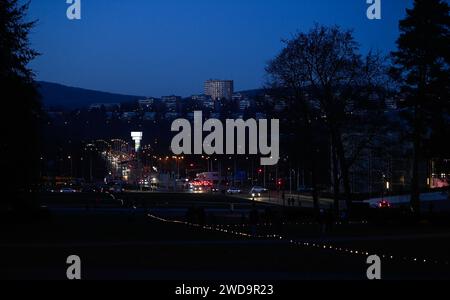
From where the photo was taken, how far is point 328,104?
48625 mm

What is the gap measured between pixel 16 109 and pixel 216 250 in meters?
14.5

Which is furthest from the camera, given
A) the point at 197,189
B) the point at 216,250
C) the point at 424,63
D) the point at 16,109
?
the point at 197,189

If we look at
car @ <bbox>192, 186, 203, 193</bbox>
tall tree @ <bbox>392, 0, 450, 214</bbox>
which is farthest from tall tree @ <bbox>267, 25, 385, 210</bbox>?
car @ <bbox>192, 186, 203, 193</bbox>

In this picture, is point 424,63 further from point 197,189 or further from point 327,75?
point 197,189

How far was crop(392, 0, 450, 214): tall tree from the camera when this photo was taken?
48969 millimetres

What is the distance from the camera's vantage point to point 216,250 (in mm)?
26516

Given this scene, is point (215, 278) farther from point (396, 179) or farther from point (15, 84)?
point (396, 179)

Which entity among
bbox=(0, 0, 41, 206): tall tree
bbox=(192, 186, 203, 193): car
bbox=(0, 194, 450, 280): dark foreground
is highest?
bbox=(0, 0, 41, 206): tall tree

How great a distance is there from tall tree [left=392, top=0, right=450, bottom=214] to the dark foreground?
1182 centimetres

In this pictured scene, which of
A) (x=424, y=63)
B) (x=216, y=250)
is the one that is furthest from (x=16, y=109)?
(x=424, y=63)

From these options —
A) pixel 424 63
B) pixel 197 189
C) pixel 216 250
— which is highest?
pixel 424 63

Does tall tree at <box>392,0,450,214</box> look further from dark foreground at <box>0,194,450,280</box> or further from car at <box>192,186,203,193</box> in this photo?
car at <box>192,186,203,193</box>
